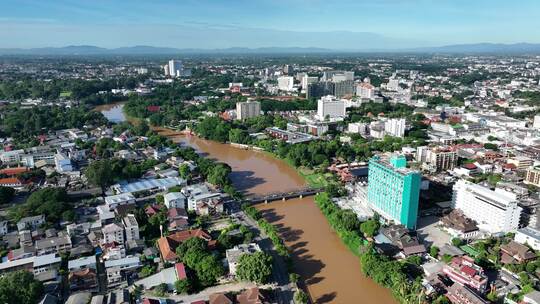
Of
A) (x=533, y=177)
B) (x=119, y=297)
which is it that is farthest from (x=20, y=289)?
(x=533, y=177)

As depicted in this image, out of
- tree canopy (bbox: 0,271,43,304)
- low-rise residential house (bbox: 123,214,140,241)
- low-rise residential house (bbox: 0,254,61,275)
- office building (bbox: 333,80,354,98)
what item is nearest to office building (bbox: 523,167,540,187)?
low-rise residential house (bbox: 123,214,140,241)

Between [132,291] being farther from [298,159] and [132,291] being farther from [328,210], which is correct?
[298,159]

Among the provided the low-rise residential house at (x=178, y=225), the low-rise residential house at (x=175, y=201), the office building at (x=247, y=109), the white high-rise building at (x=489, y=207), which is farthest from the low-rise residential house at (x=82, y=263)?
the office building at (x=247, y=109)

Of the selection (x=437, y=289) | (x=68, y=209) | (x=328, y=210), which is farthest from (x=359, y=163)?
(x=68, y=209)

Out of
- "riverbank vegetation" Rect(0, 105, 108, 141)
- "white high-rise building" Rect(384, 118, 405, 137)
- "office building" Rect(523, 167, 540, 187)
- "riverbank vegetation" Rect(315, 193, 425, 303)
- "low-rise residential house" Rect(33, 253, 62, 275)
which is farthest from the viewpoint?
"white high-rise building" Rect(384, 118, 405, 137)

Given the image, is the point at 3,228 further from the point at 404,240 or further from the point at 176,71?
the point at 176,71

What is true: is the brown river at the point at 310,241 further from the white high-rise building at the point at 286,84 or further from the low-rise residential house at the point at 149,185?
the white high-rise building at the point at 286,84

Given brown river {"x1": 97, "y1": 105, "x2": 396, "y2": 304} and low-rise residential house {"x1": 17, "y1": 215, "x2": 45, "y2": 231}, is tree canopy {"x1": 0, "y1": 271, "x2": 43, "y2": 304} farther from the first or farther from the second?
brown river {"x1": 97, "y1": 105, "x2": 396, "y2": 304}
